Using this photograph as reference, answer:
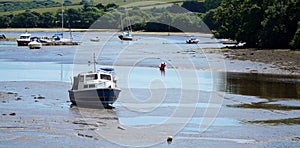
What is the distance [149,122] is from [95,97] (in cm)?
585

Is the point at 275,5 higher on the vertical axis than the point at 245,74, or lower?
higher

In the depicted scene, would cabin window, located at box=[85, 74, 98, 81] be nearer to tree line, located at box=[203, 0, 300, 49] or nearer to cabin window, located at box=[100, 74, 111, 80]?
cabin window, located at box=[100, 74, 111, 80]

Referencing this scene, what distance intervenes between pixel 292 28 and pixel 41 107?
2520 inches

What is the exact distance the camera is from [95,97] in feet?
131

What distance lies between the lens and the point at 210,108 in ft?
134

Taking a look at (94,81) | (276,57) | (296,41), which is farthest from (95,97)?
(296,41)

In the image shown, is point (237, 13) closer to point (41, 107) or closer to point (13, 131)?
point (41, 107)

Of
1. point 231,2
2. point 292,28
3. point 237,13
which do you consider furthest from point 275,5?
point 231,2

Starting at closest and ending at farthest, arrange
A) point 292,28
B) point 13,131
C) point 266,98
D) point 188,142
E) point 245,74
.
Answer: point 188,142 < point 13,131 < point 266,98 < point 245,74 < point 292,28

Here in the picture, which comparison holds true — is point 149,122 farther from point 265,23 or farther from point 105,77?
point 265,23

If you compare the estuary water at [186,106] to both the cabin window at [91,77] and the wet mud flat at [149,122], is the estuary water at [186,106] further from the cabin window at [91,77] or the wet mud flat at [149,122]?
the cabin window at [91,77]

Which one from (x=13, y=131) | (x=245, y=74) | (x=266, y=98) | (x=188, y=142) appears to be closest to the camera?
(x=188, y=142)

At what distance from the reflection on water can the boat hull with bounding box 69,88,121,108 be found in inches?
465

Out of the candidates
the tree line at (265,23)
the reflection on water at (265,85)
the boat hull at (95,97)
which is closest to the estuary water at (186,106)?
the reflection on water at (265,85)
